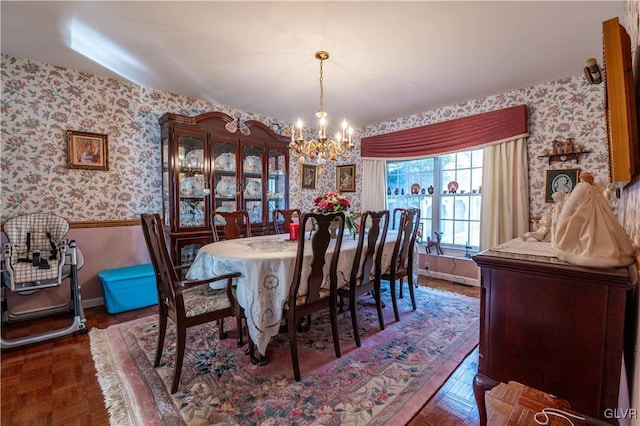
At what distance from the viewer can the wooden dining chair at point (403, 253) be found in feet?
8.31

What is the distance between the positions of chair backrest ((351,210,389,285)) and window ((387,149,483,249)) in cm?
202

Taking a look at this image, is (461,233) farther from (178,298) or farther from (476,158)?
(178,298)

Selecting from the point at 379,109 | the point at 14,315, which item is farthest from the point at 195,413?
the point at 379,109

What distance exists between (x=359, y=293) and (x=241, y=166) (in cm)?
225

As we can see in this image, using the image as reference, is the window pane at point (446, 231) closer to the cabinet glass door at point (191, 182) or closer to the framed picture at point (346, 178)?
the framed picture at point (346, 178)

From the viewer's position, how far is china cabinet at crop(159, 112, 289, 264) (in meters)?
3.07

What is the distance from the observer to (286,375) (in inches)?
69.4

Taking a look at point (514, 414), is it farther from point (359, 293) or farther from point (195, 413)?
point (195, 413)

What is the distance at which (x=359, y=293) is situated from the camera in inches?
89.5

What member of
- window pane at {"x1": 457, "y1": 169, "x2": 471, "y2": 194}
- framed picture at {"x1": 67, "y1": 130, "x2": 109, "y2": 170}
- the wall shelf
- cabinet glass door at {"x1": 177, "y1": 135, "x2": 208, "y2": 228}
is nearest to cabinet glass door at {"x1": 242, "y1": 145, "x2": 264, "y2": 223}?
cabinet glass door at {"x1": 177, "y1": 135, "x2": 208, "y2": 228}

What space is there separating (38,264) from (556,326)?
335 centimetres

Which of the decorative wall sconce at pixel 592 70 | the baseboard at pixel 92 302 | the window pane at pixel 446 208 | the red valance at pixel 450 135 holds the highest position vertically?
the red valance at pixel 450 135

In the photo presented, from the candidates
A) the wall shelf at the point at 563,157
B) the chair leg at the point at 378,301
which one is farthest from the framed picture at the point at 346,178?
the chair leg at the point at 378,301

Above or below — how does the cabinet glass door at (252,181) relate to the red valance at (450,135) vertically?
below
